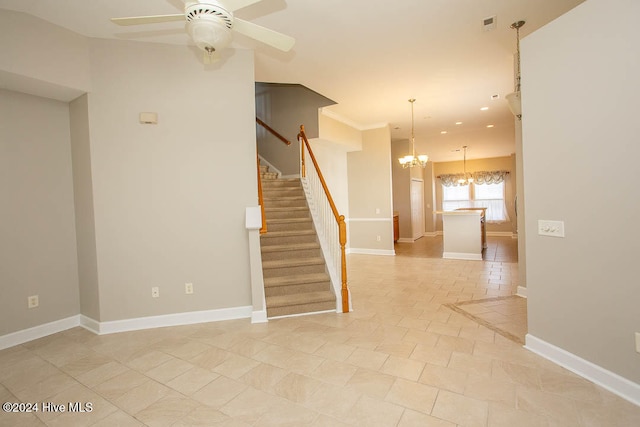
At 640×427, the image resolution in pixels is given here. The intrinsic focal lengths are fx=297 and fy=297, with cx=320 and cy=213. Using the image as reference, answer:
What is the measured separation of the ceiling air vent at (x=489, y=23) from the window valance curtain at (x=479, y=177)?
958 cm

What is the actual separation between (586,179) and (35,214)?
516 centimetres

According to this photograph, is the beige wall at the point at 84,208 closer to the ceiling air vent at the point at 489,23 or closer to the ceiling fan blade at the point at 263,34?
the ceiling fan blade at the point at 263,34

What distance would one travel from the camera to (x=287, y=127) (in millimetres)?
6785

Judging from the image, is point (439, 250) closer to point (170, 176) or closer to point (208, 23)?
point (170, 176)

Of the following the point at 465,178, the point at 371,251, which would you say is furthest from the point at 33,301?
the point at 465,178

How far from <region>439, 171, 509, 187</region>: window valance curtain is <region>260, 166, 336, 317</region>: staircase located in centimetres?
913

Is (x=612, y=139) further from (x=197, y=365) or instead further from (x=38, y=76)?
(x=38, y=76)

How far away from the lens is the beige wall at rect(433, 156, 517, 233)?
37.4ft

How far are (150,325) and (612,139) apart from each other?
4.50 m

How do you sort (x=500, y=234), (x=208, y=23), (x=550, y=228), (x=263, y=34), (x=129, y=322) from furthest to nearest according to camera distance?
(x=500, y=234), (x=129, y=322), (x=550, y=228), (x=263, y=34), (x=208, y=23)

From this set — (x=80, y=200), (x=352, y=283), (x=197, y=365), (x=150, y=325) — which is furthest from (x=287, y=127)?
(x=197, y=365)

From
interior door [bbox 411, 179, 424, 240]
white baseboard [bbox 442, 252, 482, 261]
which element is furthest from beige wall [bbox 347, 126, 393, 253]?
interior door [bbox 411, 179, 424, 240]

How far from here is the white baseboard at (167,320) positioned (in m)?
3.31

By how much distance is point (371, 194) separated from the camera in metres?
7.86
